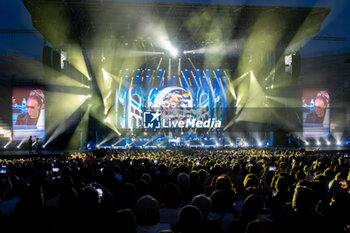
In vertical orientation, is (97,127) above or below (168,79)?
below

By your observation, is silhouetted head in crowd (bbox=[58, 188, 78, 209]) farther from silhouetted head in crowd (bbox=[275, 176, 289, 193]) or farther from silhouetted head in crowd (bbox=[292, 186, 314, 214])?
silhouetted head in crowd (bbox=[275, 176, 289, 193])

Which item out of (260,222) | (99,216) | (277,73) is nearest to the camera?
(260,222)

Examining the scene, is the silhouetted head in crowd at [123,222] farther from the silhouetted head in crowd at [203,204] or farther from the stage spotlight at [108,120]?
the stage spotlight at [108,120]

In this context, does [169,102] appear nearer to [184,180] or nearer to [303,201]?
[184,180]

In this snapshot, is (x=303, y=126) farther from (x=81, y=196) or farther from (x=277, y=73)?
(x=81, y=196)

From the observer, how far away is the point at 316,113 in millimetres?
32250

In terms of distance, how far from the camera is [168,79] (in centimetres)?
3559

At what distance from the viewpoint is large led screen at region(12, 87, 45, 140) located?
2866 centimetres

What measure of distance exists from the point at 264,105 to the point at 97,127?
17.3 metres

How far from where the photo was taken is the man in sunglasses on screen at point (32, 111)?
29.0 meters

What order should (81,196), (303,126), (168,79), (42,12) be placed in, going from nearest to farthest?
(81,196) → (42,12) → (303,126) → (168,79)

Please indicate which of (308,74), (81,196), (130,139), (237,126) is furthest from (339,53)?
(81,196)

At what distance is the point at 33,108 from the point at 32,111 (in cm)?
30

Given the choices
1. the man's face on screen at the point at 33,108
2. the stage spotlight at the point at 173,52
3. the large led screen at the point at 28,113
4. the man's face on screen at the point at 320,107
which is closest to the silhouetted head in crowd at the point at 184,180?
the large led screen at the point at 28,113
